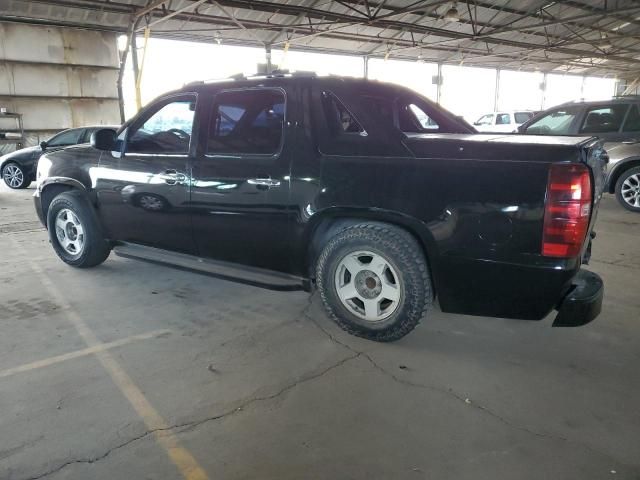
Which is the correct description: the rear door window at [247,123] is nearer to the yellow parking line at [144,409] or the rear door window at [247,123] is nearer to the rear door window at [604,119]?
the yellow parking line at [144,409]

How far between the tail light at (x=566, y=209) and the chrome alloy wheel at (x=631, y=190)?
19.6 feet

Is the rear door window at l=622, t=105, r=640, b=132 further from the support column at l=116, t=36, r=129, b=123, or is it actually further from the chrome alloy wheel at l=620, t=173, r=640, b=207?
the support column at l=116, t=36, r=129, b=123

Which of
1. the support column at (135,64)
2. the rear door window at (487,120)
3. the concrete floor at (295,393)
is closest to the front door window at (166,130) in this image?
the concrete floor at (295,393)

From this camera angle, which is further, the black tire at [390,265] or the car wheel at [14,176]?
the car wheel at [14,176]

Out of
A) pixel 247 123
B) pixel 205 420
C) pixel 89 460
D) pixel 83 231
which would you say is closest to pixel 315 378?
pixel 205 420

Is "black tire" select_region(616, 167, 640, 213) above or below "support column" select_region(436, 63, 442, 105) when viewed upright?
below

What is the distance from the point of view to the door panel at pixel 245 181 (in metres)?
3.24

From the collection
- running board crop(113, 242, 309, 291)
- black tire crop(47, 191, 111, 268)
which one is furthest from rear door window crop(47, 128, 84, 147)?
running board crop(113, 242, 309, 291)

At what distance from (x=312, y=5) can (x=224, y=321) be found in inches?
546

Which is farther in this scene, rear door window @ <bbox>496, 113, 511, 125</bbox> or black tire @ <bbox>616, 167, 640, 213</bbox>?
rear door window @ <bbox>496, 113, 511, 125</bbox>

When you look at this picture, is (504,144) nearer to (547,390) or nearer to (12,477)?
(547,390)

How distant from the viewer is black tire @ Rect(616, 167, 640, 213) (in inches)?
288

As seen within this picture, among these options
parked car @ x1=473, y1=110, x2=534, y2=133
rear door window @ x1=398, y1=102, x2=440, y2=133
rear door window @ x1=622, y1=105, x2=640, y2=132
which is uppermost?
parked car @ x1=473, y1=110, x2=534, y2=133

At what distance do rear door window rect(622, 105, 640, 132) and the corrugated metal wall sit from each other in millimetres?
14347
